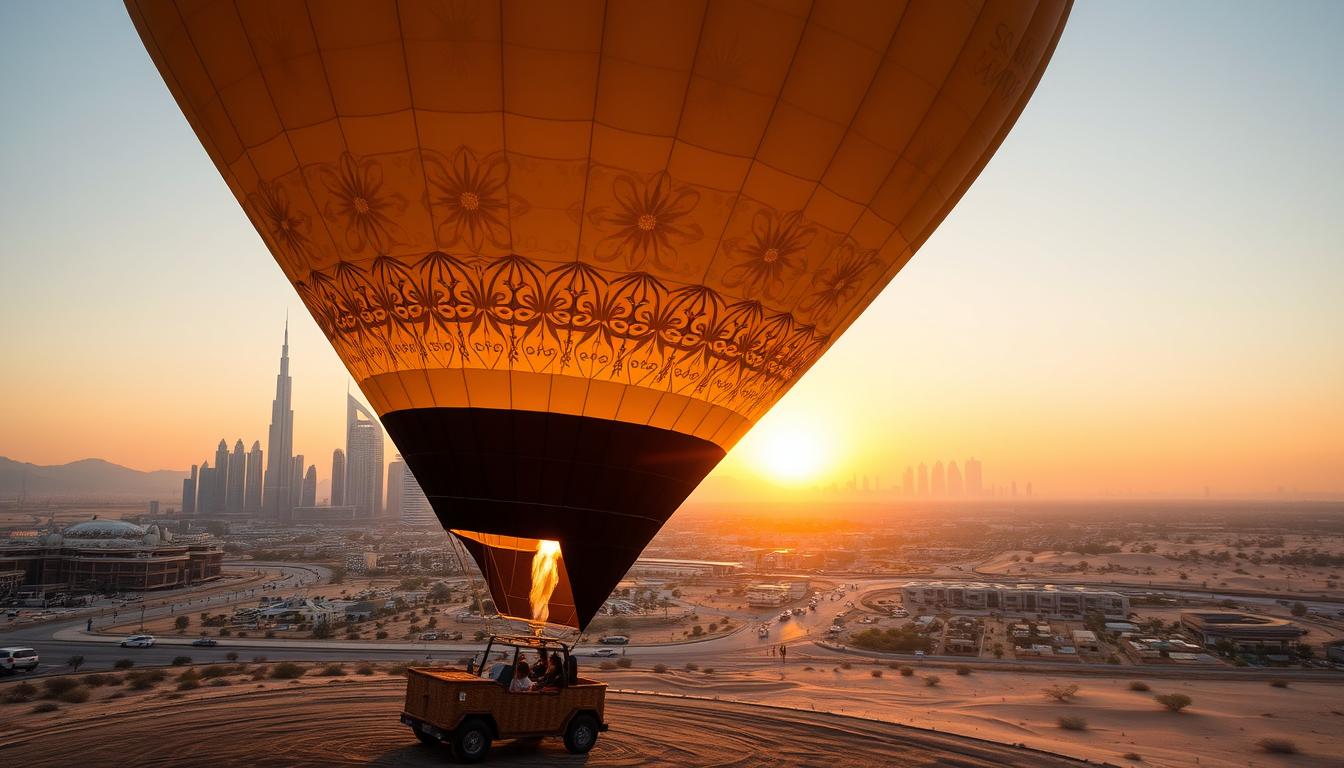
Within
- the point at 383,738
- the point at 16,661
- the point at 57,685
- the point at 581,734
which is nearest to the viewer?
the point at 581,734

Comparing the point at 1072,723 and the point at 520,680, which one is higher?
the point at 520,680

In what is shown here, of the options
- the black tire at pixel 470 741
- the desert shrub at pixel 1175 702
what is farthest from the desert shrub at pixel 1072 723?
the black tire at pixel 470 741

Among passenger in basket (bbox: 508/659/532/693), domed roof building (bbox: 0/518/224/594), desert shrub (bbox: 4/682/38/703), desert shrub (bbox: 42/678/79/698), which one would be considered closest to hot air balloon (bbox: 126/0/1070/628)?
passenger in basket (bbox: 508/659/532/693)

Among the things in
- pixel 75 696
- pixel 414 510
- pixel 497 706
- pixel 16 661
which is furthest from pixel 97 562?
pixel 414 510

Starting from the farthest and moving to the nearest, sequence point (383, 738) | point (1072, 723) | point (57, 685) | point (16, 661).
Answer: point (16, 661) → point (1072, 723) → point (57, 685) → point (383, 738)

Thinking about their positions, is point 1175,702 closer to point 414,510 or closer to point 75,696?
point 75,696

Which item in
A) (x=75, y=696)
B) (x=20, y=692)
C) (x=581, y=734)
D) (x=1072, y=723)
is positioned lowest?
(x=1072, y=723)

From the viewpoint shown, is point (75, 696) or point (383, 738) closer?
point (383, 738)

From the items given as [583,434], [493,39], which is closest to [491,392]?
[583,434]
